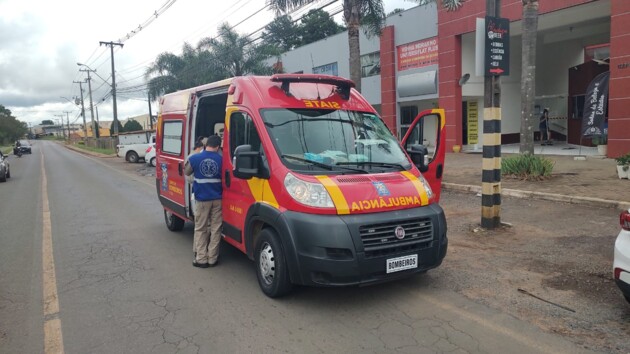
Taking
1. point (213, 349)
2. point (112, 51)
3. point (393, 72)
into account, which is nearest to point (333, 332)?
point (213, 349)

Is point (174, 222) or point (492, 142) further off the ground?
point (492, 142)

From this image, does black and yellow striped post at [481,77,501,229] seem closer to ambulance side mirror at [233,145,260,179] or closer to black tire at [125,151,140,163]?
ambulance side mirror at [233,145,260,179]

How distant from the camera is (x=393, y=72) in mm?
25156

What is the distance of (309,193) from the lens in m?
4.34

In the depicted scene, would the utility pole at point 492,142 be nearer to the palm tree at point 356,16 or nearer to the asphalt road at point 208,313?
the asphalt road at point 208,313

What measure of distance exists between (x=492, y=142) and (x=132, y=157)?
27396 millimetres

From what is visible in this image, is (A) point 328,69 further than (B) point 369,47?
Yes

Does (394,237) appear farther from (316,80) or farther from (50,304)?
(50,304)

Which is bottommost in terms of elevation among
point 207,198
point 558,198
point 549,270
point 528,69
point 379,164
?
point 549,270

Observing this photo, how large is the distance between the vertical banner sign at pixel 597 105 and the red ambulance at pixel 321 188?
39.8ft

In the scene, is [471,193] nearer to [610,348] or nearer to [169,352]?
[610,348]

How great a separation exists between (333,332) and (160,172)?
5442 millimetres

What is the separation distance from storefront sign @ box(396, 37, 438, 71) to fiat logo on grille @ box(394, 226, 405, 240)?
1950cm

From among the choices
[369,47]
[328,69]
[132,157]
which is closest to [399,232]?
[369,47]
